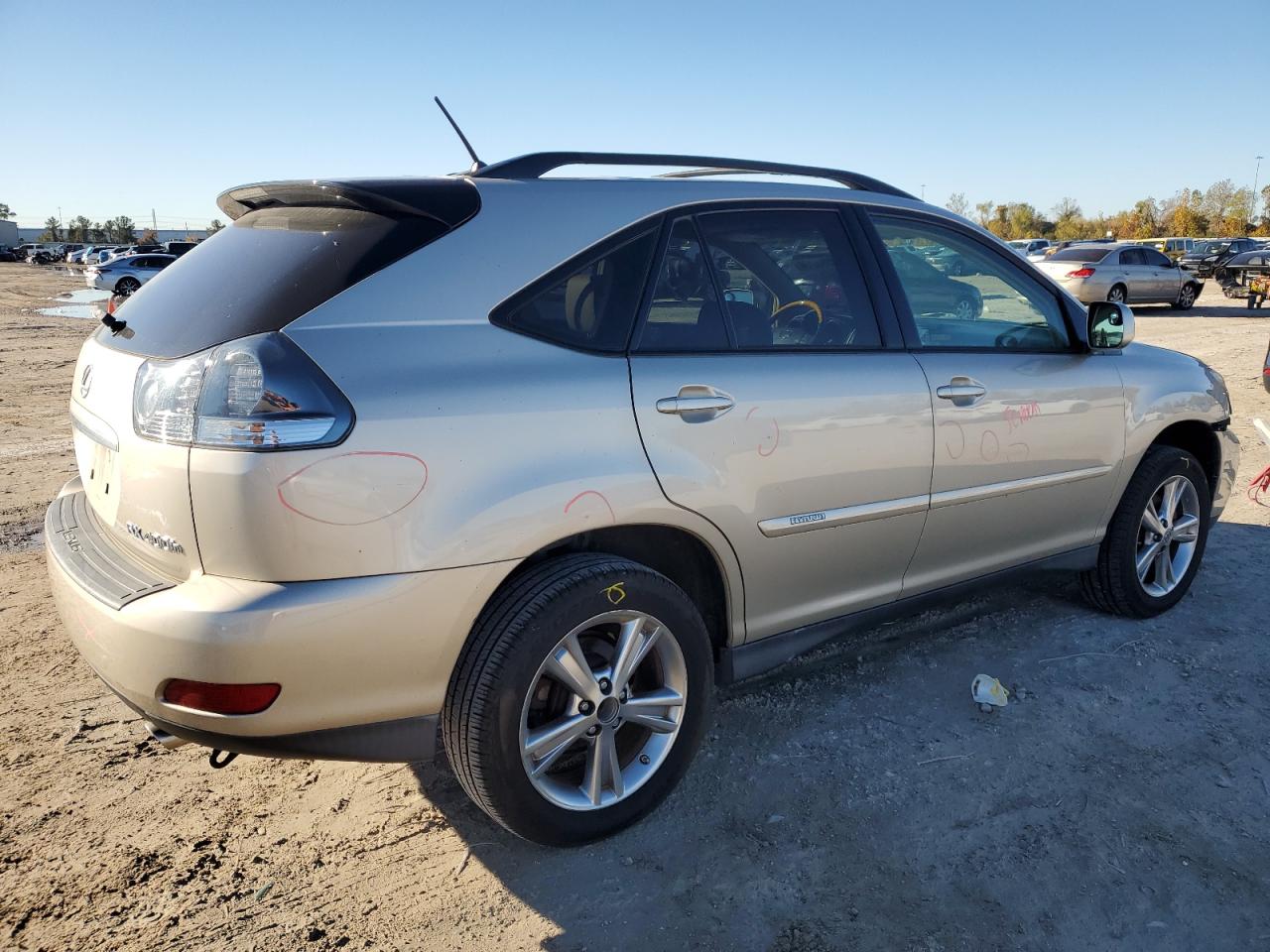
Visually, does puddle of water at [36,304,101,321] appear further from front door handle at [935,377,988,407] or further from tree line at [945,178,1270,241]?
tree line at [945,178,1270,241]

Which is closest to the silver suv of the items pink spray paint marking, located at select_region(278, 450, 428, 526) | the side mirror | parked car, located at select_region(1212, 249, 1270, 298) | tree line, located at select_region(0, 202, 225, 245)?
pink spray paint marking, located at select_region(278, 450, 428, 526)

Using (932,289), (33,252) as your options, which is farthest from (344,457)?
(33,252)

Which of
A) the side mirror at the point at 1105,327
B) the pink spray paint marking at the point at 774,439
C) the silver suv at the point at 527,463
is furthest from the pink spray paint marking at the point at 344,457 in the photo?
the side mirror at the point at 1105,327

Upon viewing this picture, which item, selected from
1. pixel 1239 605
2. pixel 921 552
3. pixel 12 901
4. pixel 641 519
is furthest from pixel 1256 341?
pixel 12 901

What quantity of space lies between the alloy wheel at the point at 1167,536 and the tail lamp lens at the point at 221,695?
11.9 feet

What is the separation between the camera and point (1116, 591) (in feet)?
13.5

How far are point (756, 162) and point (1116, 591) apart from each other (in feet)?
8.12

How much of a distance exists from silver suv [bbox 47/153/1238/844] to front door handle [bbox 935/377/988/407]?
0.01m

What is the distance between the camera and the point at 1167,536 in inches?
166

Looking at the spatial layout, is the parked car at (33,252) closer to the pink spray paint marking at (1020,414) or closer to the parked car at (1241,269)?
the parked car at (1241,269)

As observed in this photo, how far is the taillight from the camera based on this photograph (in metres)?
2.05

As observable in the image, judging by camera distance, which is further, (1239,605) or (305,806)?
(1239,605)

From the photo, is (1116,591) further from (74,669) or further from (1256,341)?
(1256,341)

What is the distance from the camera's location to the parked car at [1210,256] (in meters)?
Answer: 31.5
